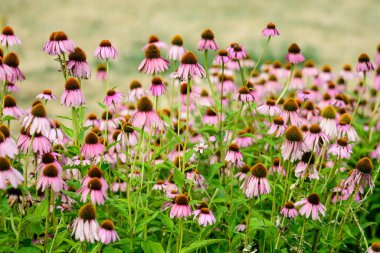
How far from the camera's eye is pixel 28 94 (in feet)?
19.2

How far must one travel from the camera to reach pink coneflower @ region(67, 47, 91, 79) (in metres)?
2.63

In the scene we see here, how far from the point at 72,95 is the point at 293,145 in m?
0.88

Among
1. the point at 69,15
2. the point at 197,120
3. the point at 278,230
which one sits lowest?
Result: the point at 278,230

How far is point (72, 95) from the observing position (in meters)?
2.47

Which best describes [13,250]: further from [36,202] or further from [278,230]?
[278,230]

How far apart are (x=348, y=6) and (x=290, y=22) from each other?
1.51 m

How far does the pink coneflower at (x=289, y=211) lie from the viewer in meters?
2.61

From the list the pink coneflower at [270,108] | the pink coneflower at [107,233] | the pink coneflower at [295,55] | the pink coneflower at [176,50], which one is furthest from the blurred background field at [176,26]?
the pink coneflower at [107,233]

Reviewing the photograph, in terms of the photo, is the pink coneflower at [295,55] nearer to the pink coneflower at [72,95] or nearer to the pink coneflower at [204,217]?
the pink coneflower at [204,217]

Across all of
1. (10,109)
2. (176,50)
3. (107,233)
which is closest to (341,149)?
(176,50)

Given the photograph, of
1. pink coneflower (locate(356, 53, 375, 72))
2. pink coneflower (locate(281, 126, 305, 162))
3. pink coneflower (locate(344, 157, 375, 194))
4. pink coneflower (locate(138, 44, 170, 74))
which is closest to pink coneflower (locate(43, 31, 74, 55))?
pink coneflower (locate(138, 44, 170, 74))

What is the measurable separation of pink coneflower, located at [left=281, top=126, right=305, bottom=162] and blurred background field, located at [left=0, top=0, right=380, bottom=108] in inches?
140

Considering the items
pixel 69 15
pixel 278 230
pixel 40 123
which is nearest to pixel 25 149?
pixel 40 123

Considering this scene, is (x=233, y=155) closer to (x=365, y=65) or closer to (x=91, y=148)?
(x=91, y=148)
